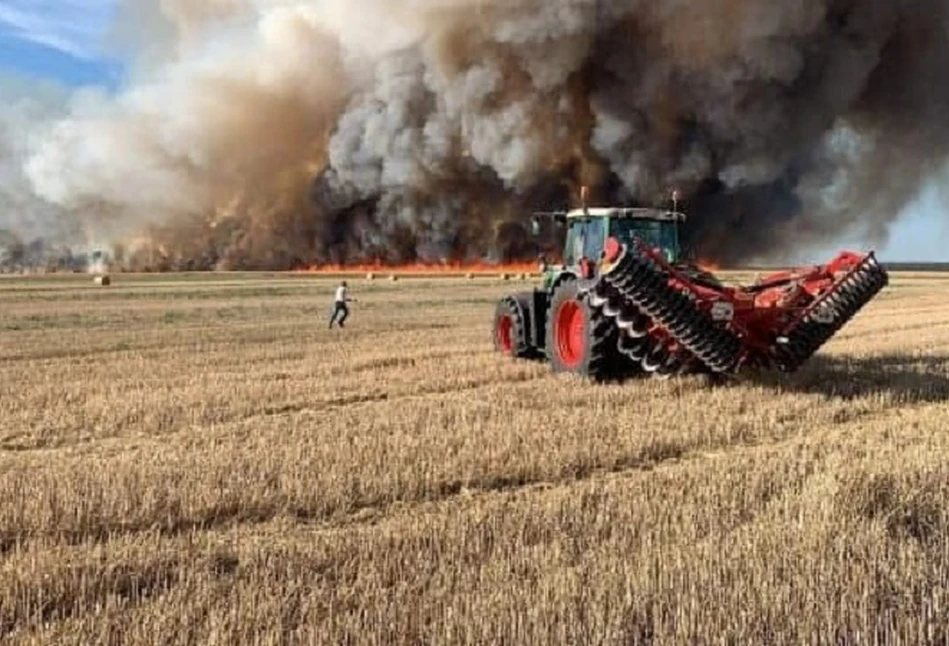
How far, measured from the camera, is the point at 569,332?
1105 cm

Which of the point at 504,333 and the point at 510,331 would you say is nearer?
the point at 510,331

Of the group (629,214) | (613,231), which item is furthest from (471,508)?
(629,214)

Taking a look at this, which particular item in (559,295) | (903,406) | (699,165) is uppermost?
(699,165)

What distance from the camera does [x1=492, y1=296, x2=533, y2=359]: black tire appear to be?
40.8 feet

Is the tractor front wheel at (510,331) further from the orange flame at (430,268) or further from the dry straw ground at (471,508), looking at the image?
the orange flame at (430,268)

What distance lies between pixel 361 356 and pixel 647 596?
9753 millimetres

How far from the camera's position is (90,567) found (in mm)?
4215

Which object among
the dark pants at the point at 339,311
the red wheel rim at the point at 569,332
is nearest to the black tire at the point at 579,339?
the red wheel rim at the point at 569,332

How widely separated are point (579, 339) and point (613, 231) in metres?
1.33

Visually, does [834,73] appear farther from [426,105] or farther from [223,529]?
[223,529]

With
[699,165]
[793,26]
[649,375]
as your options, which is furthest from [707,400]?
[699,165]

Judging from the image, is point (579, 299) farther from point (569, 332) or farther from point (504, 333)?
point (504, 333)

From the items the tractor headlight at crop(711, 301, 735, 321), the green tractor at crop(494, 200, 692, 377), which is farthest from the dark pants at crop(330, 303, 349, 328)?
the tractor headlight at crop(711, 301, 735, 321)

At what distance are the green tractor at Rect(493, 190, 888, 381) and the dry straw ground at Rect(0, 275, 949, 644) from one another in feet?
1.27
